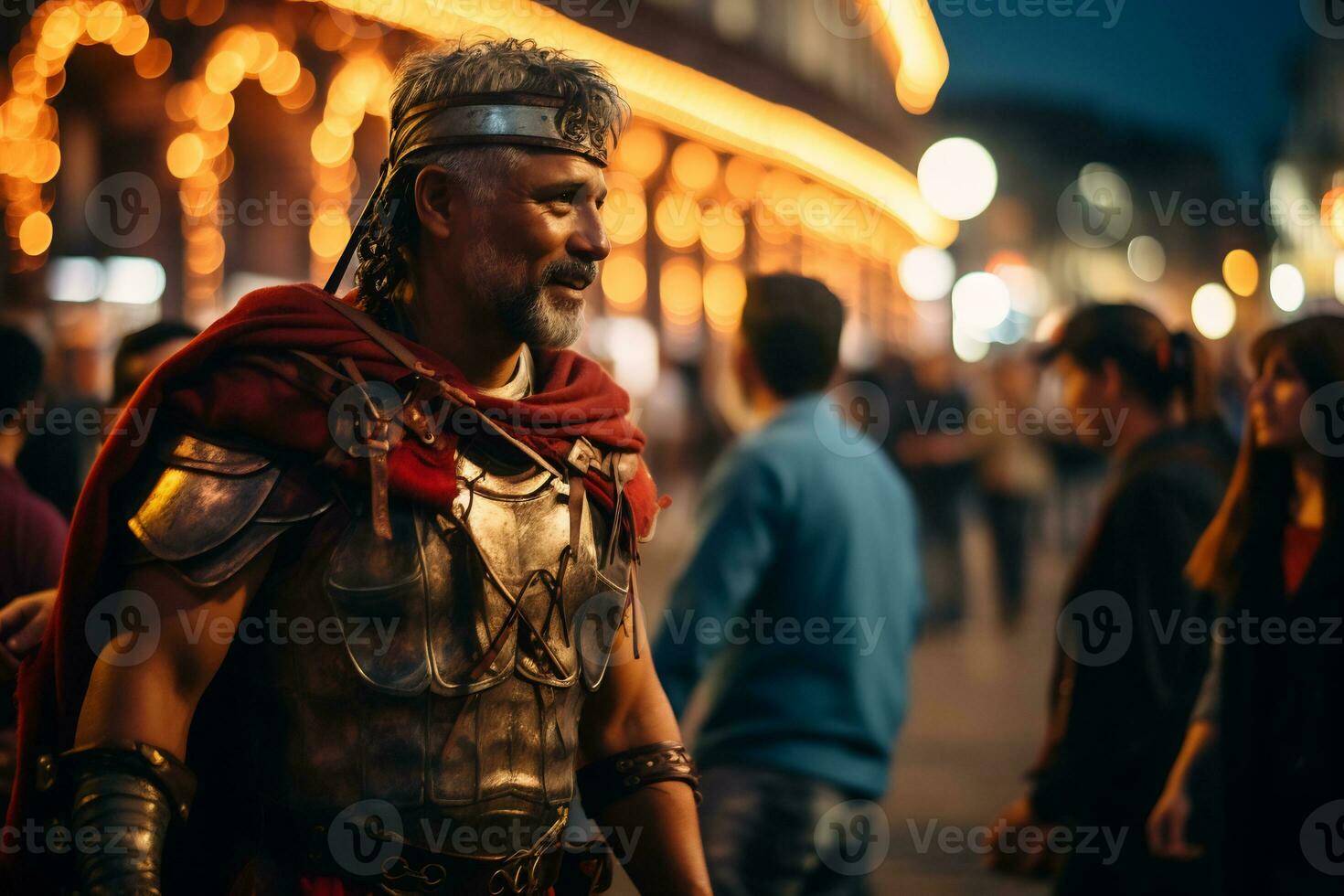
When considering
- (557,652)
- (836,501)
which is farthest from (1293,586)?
(557,652)

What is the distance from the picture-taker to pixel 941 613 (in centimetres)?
1278

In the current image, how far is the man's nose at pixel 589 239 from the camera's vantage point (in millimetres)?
2441

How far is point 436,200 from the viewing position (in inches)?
97.3

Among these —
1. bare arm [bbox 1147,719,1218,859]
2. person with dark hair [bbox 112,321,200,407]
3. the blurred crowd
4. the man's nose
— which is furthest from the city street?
person with dark hair [bbox 112,321,200,407]

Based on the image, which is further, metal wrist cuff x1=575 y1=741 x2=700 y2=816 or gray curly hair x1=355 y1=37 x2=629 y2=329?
metal wrist cuff x1=575 y1=741 x2=700 y2=816

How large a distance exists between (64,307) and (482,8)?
680cm

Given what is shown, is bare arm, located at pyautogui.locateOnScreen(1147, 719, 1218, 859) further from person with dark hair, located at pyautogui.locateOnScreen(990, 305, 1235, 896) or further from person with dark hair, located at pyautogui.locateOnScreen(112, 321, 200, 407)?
person with dark hair, located at pyautogui.locateOnScreen(112, 321, 200, 407)

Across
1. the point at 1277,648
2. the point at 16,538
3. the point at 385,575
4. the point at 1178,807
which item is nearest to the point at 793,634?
the point at 1178,807

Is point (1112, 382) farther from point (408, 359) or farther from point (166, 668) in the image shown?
point (166, 668)

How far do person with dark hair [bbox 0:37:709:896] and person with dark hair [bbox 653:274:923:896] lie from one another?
3.61ft

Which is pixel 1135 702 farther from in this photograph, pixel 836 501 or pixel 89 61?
pixel 89 61

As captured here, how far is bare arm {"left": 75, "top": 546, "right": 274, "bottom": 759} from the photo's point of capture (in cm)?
210

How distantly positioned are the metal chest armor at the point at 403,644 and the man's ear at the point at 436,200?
1.22ft

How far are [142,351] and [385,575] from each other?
97.3 inches
